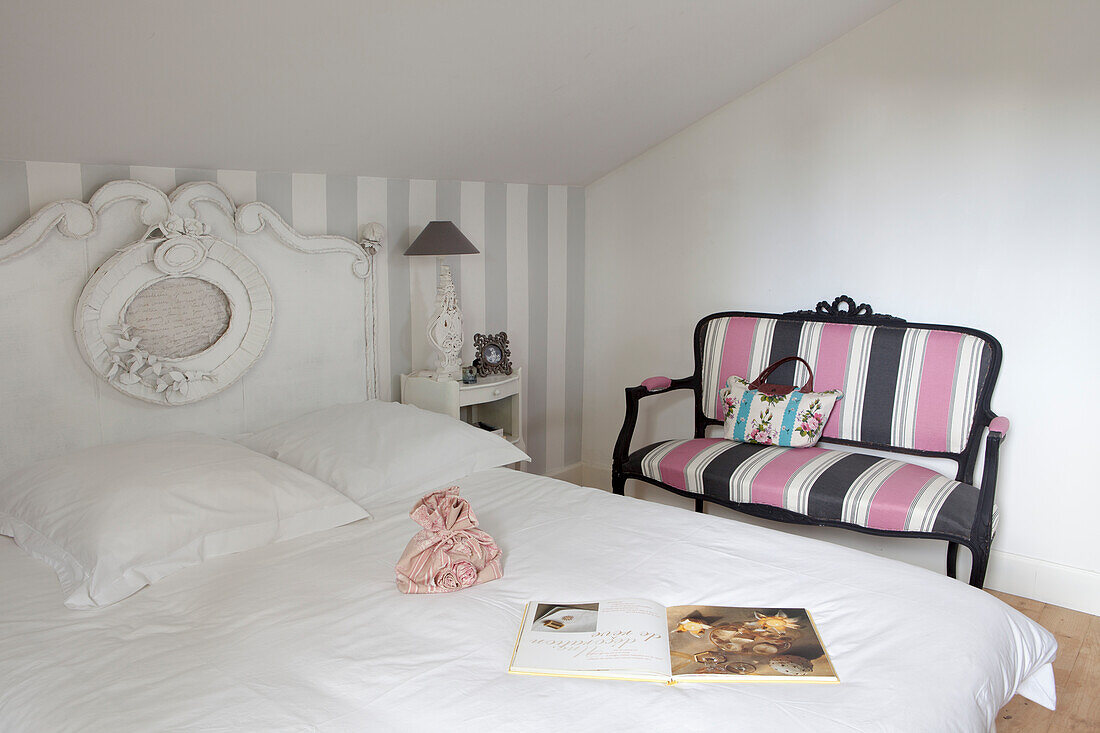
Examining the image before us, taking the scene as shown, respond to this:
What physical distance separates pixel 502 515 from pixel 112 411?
1.18 meters

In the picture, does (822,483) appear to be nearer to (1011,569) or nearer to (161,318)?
(1011,569)

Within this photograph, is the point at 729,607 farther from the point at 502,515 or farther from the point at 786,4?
the point at 786,4

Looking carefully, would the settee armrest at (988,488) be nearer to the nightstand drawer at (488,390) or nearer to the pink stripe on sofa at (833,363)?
the pink stripe on sofa at (833,363)

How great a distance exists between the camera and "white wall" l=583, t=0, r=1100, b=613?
110 inches

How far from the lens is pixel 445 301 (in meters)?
3.09

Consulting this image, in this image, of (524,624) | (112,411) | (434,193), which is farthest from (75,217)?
(524,624)

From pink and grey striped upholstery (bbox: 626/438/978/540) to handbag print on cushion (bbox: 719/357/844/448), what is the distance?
0.04 m

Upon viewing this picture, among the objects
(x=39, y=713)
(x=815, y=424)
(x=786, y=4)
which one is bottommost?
(x=39, y=713)

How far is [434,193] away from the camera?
3309mm

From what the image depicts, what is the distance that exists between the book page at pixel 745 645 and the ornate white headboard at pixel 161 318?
1.67m

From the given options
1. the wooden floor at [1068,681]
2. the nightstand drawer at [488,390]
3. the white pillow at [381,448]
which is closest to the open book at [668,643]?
the white pillow at [381,448]

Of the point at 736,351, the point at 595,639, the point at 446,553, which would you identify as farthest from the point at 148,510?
the point at 736,351

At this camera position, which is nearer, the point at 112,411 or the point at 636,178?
the point at 112,411

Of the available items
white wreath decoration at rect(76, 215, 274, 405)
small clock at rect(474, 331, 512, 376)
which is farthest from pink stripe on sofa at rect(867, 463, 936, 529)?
white wreath decoration at rect(76, 215, 274, 405)
